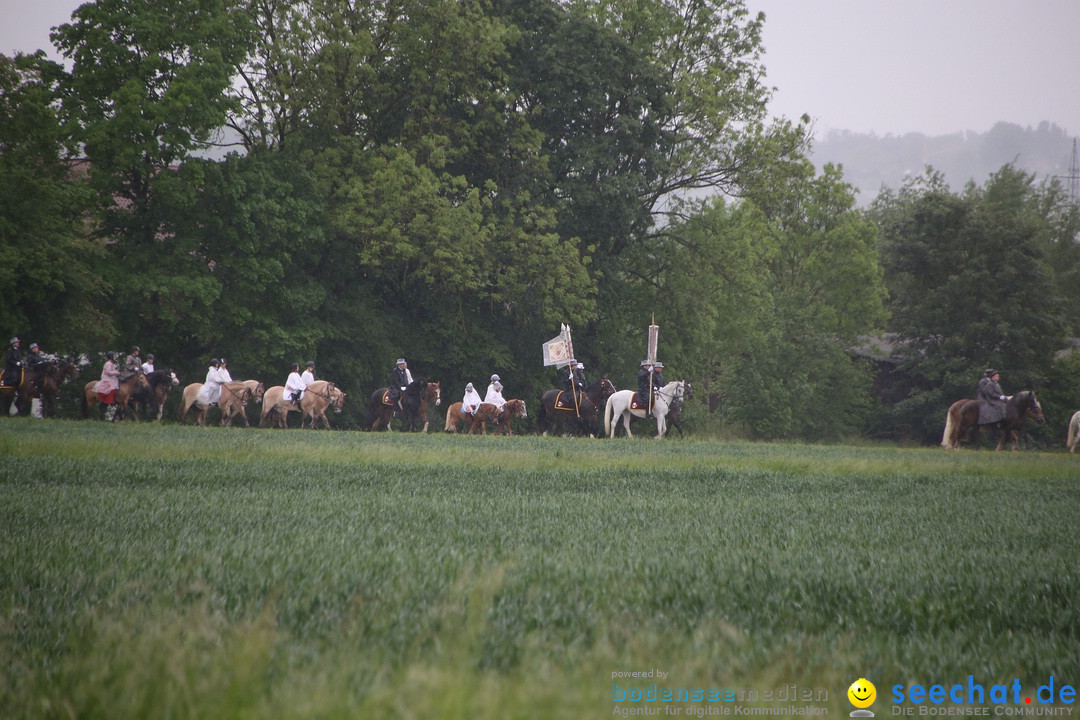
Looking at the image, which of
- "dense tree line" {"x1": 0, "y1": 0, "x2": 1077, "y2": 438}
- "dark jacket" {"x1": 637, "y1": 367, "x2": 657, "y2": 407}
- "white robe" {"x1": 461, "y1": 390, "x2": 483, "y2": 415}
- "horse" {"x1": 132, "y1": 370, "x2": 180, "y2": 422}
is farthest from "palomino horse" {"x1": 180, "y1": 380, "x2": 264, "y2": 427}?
"dark jacket" {"x1": 637, "y1": 367, "x2": 657, "y2": 407}

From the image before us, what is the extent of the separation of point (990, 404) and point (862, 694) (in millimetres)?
31068

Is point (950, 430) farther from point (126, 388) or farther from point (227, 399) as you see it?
point (126, 388)

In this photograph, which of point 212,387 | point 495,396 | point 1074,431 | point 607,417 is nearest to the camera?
point 212,387

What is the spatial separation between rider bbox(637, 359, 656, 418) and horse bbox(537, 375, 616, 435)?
1063 millimetres

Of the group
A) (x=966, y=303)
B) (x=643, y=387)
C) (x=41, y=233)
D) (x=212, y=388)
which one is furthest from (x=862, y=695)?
(x=966, y=303)

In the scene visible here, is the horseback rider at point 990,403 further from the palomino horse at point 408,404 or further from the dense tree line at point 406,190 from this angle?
the palomino horse at point 408,404

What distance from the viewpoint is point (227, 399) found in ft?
107

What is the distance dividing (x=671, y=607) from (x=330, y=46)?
34873 millimetres

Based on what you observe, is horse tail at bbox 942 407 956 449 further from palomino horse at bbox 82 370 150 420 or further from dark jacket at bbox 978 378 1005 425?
palomino horse at bbox 82 370 150 420

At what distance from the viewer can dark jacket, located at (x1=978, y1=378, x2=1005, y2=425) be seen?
32.4 metres

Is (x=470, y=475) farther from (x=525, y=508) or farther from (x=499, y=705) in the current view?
(x=499, y=705)

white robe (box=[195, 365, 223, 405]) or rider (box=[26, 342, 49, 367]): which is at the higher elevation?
rider (box=[26, 342, 49, 367])

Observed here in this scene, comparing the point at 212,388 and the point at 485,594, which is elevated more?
the point at 212,388

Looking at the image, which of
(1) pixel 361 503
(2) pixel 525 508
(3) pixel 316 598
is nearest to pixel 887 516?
(2) pixel 525 508
